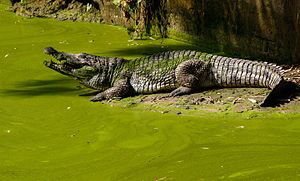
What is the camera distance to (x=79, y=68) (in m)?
5.98

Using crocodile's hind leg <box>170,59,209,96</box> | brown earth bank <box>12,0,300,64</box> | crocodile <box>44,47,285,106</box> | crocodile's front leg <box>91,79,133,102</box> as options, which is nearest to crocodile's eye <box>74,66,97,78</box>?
crocodile <box>44,47,285,106</box>

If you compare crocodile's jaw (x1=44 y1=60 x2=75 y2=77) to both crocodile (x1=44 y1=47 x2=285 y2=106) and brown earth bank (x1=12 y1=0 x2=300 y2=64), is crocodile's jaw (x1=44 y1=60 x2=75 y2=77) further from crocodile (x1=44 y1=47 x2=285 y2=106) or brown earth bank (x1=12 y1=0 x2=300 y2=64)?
brown earth bank (x1=12 y1=0 x2=300 y2=64)

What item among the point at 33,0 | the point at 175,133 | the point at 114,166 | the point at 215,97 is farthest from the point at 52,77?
the point at 33,0

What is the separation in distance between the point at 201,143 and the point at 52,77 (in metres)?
2.81

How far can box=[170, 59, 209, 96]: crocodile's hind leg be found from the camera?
540cm

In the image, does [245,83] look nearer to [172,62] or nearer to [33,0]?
[172,62]

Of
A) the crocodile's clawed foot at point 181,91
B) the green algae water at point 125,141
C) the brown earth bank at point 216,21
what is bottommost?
the green algae water at point 125,141

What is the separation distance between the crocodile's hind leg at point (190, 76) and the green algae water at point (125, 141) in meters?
0.61

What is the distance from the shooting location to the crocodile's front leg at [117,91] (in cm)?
556

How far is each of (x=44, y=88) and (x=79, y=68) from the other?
409 mm

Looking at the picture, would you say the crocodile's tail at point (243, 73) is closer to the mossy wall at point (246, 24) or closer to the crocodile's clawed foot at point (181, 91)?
the crocodile's clawed foot at point (181, 91)

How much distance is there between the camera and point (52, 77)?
20.9 ft

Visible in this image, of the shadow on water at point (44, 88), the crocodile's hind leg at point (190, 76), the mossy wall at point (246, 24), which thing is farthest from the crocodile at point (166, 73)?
the mossy wall at point (246, 24)

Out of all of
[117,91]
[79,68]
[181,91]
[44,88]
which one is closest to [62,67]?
[79,68]
